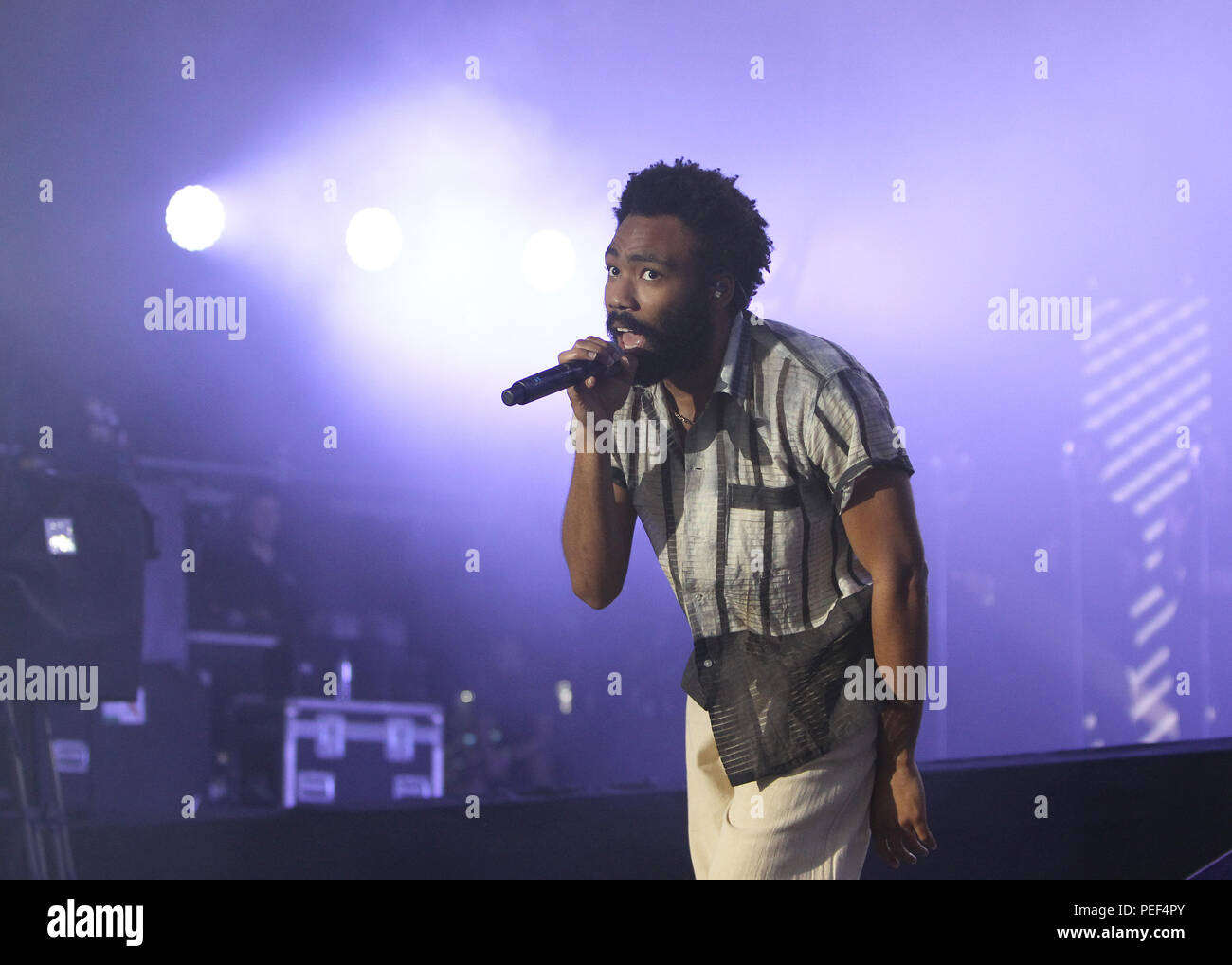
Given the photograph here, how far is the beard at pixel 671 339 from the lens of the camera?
1.40 m

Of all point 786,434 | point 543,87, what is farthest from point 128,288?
point 786,434

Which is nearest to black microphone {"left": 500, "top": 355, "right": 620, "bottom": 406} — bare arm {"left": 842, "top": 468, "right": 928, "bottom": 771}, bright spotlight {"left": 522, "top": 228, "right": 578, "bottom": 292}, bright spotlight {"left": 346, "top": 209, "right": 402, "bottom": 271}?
bare arm {"left": 842, "top": 468, "right": 928, "bottom": 771}

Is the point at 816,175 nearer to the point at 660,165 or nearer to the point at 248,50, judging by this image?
the point at 660,165

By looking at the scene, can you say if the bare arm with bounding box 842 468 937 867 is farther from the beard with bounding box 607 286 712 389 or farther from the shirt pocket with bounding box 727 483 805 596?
the beard with bounding box 607 286 712 389

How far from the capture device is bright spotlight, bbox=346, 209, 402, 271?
2602mm

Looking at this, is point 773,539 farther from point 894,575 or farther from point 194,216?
point 194,216

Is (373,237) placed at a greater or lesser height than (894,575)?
greater

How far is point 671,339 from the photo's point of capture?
1.40m

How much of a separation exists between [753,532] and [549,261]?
139cm

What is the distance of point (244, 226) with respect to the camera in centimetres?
292

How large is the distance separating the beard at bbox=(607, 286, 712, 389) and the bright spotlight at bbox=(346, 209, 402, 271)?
1.35m

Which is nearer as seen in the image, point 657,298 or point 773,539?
point 773,539

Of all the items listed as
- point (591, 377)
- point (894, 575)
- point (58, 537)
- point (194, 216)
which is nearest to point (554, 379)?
point (591, 377)

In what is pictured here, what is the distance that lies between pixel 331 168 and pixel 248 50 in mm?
357
